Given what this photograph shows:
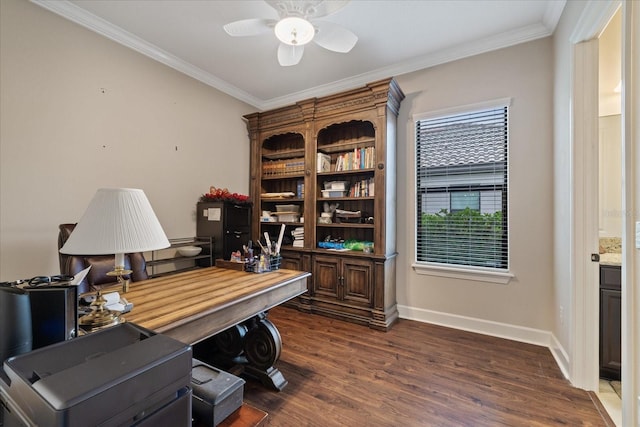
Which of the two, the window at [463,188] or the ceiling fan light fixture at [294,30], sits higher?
the ceiling fan light fixture at [294,30]

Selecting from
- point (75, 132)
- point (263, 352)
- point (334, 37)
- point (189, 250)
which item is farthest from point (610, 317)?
point (75, 132)

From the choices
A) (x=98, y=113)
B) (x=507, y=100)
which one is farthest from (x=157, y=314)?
(x=507, y=100)

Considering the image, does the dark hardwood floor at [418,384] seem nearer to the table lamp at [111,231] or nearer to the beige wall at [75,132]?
the table lamp at [111,231]

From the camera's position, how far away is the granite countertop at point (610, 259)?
1.93m

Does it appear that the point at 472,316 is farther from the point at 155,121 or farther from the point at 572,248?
the point at 155,121

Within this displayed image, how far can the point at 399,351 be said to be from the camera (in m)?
2.44

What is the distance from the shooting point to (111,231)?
1.03 meters

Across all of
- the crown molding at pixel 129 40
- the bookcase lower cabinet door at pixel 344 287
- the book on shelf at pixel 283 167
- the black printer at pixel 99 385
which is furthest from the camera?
the book on shelf at pixel 283 167

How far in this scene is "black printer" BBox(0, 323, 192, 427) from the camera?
0.51 m

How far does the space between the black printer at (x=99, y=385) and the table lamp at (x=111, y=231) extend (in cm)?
36

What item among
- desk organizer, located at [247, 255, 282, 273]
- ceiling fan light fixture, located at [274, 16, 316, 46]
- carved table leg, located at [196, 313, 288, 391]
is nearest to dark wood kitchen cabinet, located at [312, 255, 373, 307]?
desk organizer, located at [247, 255, 282, 273]

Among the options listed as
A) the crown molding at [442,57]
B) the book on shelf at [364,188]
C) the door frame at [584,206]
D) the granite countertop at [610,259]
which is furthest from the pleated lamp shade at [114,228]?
the crown molding at [442,57]

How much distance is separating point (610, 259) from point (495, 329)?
1160 mm

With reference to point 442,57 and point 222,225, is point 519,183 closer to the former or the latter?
point 442,57
